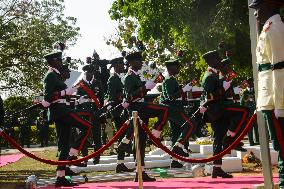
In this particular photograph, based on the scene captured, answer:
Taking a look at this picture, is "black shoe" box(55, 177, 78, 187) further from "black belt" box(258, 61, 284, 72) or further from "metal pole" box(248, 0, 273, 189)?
"black belt" box(258, 61, 284, 72)

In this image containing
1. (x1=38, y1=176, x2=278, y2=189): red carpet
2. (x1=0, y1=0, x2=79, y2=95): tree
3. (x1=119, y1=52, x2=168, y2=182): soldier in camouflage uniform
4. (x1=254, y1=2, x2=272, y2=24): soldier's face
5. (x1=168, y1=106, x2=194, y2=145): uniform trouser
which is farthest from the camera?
(x1=0, y1=0, x2=79, y2=95): tree

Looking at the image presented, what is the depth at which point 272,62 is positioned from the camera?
Result: 5.64m

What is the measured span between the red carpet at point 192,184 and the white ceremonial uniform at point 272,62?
85.7 inches

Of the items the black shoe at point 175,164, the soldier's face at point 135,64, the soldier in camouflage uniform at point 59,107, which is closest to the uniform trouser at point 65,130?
the soldier in camouflage uniform at point 59,107

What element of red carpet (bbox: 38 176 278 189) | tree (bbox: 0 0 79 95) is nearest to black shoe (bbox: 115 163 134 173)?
red carpet (bbox: 38 176 278 189)

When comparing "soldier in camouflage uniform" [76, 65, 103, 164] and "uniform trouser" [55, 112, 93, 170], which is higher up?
"soldier in camouflage uniform" [76, 65, 103, 164]

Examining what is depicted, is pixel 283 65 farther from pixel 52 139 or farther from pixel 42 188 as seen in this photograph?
pixel 52 139

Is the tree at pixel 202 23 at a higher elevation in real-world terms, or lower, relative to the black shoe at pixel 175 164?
higher

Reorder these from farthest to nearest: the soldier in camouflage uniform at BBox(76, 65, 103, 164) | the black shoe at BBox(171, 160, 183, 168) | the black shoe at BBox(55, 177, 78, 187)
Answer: the soldier in camouflage uniform at BBox(76, 65, 103, 164) → the black shoe at BBox(171, 160, 183, 168) → the black shoe at BBox(55, 177, 78, 187)

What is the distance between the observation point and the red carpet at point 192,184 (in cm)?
785

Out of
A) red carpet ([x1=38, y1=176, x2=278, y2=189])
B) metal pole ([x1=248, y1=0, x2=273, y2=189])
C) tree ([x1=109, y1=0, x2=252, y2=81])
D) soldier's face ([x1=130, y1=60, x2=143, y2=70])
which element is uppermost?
tree ([x1=109, y1=0, x2=252, y2=81])

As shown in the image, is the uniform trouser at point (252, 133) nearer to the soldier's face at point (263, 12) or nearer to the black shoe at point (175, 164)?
the black shoe at point (175, 164)

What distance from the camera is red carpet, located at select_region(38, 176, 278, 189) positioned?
7846 millimetres

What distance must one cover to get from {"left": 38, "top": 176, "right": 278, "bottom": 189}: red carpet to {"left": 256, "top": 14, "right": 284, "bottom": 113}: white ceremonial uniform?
7.14 feet
